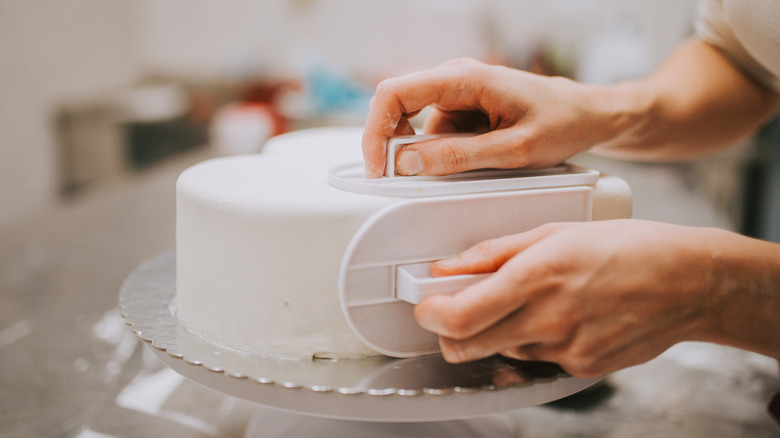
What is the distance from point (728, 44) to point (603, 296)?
2.13 ft

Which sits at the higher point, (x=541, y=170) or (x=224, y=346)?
(x=541, y=170)

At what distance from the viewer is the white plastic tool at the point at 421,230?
45 cm

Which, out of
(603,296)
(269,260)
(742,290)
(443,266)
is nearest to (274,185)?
(269,260)

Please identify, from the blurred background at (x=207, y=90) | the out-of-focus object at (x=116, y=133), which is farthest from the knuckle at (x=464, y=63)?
the out-of-focus object at (x=116, y=133)

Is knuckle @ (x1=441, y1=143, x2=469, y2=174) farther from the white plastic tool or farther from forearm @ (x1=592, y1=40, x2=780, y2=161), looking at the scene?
forearm @ (x1=592, y1=40, x2=780, y2=161)

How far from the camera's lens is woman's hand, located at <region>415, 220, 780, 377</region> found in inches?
15.5

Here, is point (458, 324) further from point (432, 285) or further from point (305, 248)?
point (305, 248)

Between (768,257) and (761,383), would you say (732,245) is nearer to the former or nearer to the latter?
(768,257)

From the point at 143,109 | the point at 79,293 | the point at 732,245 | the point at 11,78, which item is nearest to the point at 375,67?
the point at 143,109

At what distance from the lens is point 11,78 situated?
2.35m

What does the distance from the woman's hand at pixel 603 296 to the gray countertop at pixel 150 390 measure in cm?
25

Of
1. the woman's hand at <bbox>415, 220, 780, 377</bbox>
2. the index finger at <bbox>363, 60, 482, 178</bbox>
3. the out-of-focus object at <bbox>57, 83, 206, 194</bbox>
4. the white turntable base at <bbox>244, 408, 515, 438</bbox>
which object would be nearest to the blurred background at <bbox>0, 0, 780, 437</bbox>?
the out-of-focus object at <bbox>57, 83, 206, 194</bbox>

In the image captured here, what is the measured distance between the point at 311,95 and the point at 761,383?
204 cm

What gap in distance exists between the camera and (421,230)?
1.53 feet
